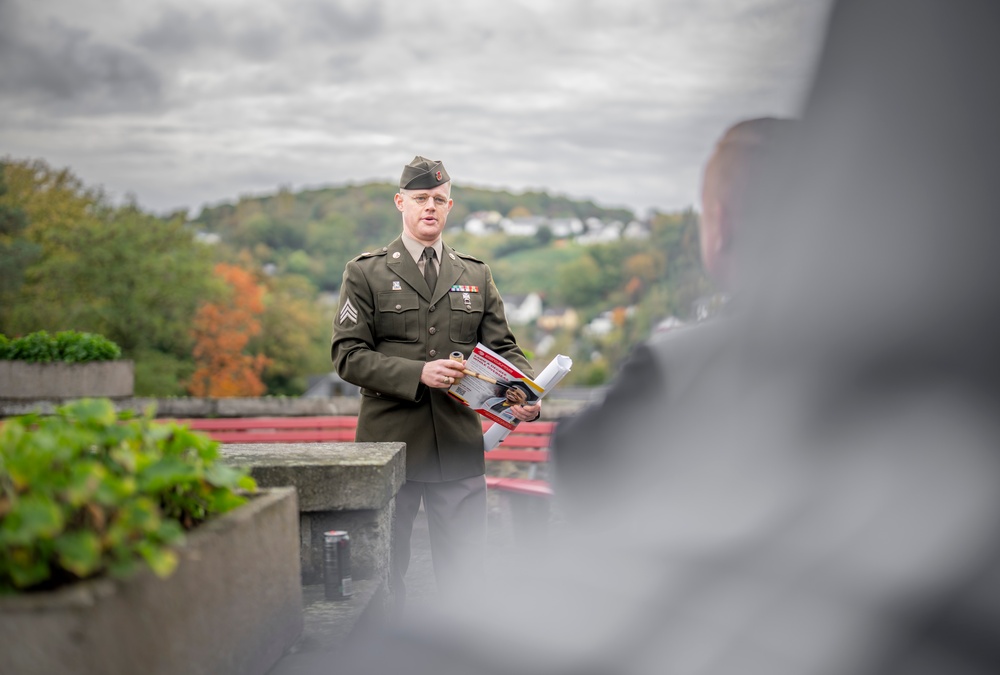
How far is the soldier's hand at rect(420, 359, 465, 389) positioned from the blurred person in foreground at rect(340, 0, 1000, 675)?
7.90 feet

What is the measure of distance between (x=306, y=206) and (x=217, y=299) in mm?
38036

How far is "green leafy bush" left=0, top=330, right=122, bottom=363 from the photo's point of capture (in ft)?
37.6

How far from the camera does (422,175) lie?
383 cm

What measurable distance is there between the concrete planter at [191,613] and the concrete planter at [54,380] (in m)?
10.2

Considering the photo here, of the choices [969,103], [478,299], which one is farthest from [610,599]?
[478,299]

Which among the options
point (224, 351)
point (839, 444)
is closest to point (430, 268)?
point (839, 444)

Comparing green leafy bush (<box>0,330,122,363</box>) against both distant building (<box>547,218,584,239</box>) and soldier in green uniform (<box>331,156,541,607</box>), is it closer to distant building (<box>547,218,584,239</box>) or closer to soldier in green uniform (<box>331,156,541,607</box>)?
soldier in green uniform (<box>331,156,541,607</box>)

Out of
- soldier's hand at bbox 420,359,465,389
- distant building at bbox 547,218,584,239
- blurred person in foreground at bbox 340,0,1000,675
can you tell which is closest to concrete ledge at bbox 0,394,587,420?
soldier's hand at bbox 420,359,465,389

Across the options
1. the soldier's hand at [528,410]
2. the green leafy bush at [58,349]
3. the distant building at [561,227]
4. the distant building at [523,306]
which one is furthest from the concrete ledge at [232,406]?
the distant building at [523,306]

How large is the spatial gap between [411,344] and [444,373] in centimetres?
35

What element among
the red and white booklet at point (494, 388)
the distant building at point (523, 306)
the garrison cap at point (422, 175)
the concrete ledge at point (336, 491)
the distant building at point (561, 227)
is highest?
the distant building at point (561, 227)

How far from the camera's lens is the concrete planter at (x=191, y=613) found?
123 cm

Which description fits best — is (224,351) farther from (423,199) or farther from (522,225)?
(522,225)

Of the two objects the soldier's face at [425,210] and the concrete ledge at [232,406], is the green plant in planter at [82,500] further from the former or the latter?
the concrete ledge at [232,406]
